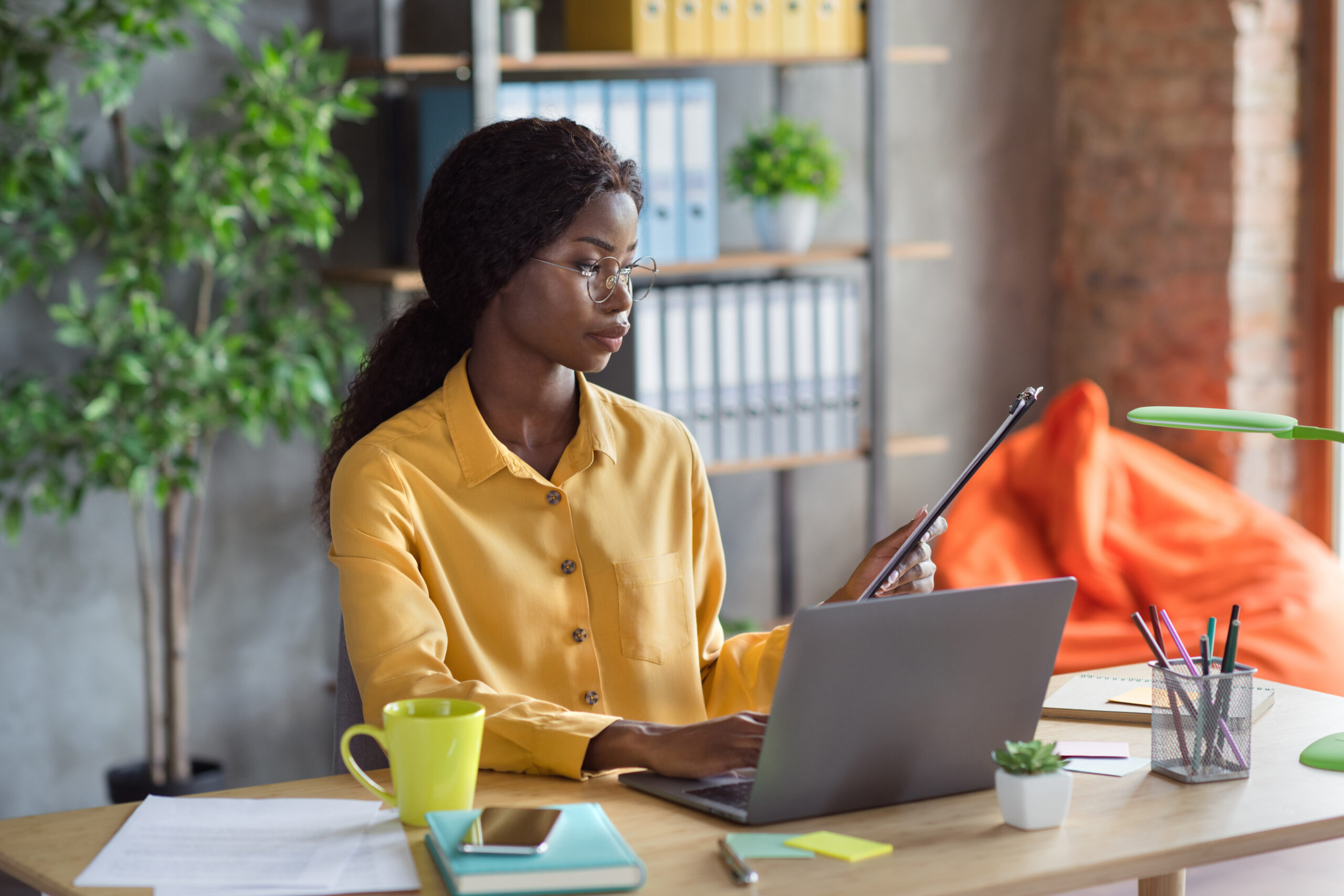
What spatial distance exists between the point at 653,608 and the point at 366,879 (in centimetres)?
63

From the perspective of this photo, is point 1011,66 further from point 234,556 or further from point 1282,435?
point 1282,435

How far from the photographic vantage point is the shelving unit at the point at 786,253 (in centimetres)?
293

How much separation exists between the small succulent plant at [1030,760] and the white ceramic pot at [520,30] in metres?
2.18

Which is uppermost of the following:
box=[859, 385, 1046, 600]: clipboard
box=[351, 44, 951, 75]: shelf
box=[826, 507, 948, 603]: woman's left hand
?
box=[351, 44, 951, 75]: shelf

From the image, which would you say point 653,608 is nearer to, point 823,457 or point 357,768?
point 357,768

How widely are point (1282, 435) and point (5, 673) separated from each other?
101 inches

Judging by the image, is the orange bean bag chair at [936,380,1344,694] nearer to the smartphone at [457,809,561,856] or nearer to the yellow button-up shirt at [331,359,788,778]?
the yellow button-up shirt at [331,359,788,778]

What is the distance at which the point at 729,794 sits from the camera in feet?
4.17

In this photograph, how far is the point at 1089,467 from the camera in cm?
326

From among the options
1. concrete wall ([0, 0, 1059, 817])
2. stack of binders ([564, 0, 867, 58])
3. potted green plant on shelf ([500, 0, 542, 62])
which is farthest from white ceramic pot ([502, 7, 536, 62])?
concrete wall ([0, 0, 1059, 817])

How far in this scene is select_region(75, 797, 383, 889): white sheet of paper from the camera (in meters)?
1.11

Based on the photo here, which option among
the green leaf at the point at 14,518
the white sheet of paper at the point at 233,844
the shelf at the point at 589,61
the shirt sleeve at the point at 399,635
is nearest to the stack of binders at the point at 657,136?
the shelf at the point at 589,61

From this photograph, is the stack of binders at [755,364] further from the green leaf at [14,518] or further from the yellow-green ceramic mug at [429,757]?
the yellow-green ceramic mug at [429,757]

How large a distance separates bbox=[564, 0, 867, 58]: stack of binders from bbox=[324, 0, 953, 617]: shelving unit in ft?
0.07
